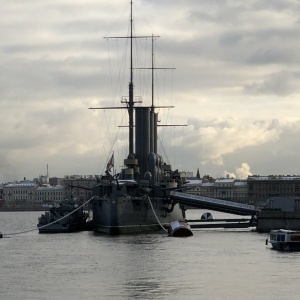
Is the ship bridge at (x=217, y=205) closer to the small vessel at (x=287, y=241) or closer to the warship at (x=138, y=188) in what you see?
the warship at (x=138, y=188)

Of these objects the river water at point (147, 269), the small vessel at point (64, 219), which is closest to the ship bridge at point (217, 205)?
the small vessel at point (64, 219)

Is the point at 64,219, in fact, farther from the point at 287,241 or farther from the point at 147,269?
the point at 147,269

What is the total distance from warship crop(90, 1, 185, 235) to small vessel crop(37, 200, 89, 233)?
2.10 metres

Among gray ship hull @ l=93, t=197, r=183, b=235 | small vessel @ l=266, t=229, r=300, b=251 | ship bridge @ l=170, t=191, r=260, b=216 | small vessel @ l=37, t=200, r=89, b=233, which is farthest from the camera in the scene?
ship bridge @ l=170, t=191, r=260, b=216

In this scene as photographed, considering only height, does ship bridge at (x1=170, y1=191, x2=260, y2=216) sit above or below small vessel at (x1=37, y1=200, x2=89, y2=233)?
above

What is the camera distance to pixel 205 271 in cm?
5484

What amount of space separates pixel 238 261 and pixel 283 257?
3.55 metres

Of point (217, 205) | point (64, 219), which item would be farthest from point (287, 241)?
point (217, 205)

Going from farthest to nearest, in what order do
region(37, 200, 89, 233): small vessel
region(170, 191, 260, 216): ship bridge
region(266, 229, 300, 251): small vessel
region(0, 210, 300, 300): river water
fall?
region(170, 191, 260, 216): ship bridge, region(37, 200, 89, 233): small vessel, region(266, 229, 300, 251): small vessel, region(0, 210, 300, 300): river water

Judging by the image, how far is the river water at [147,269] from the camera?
151 feet

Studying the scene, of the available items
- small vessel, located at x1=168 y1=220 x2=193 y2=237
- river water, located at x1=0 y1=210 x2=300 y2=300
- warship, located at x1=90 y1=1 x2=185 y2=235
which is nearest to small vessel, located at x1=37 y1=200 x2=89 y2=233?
warship, located at x1=90 y1=1 x2=185 y2=235

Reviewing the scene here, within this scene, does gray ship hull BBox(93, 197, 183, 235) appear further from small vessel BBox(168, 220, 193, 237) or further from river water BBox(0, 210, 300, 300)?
river water BBox(0, 210, 300, 300)

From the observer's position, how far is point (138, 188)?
9394cm

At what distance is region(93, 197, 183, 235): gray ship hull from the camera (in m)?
88.4
